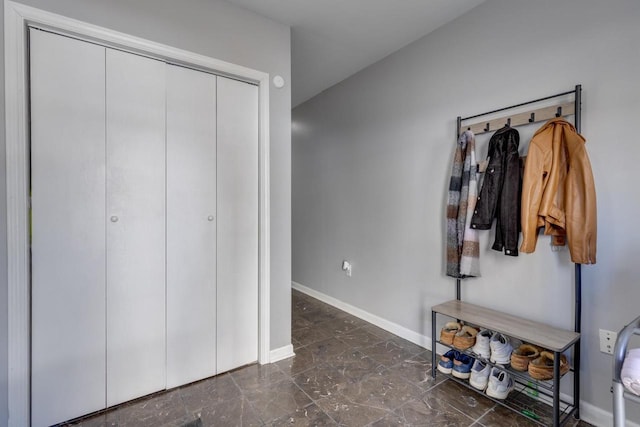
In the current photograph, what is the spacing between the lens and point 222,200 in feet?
6.68

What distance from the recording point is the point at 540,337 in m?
1.53

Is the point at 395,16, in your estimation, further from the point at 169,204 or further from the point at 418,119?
the point at 169,204

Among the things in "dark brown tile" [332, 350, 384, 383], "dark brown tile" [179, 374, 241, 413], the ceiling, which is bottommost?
"dark brown tile" [179, 374, 241, 413]

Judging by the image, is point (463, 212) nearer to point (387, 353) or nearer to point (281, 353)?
point (387, 353)

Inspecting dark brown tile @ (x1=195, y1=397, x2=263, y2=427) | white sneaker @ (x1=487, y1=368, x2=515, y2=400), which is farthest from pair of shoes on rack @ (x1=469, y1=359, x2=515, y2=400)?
dark brown tile @ (x1=195, y1=397, x2=263, y2=427)

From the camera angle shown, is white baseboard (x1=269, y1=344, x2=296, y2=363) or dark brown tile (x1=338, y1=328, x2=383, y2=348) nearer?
white baseboard (x1=269, y1=344, x2=296, y2=363)

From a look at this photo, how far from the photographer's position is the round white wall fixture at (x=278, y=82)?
7.14 feet

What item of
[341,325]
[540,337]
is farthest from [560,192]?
[341,325]

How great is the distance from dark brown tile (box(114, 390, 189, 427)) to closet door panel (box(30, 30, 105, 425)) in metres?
0.16

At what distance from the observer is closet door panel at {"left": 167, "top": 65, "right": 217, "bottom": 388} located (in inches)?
73.3

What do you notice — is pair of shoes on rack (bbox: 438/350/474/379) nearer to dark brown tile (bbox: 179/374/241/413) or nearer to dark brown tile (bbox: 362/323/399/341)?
dark brown tile (bbox: 362/323/399/341)

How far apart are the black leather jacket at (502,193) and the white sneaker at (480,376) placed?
0.71 meters

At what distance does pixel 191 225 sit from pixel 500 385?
2.10 metres

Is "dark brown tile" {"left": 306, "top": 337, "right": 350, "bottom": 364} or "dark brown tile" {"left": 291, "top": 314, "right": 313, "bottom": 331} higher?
"dark brown tile" {"left": 291, "top": 314, "right": 313, "bottom": 331}
